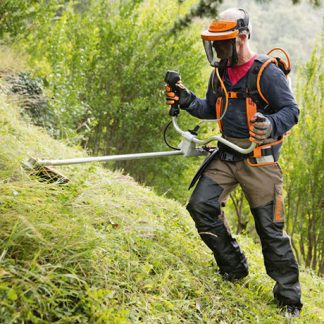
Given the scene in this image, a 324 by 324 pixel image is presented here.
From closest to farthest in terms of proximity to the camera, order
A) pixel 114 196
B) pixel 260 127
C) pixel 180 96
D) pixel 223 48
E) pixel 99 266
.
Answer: pixel 99 266, pixel 260 127, pixel 223 48, pixel 180 96, pixel 114 196

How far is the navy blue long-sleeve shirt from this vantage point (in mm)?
3664

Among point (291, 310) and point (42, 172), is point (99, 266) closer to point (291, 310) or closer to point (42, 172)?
point (42, 172)

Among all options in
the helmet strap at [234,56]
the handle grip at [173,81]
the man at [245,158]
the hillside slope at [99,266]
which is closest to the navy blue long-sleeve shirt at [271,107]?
the man at [245,158]

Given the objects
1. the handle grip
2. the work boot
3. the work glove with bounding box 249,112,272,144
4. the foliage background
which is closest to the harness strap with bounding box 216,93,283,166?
the work glove with bounding box 249,112,272,144

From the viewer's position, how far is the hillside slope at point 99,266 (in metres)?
2.67

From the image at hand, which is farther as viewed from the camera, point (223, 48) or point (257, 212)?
point (257, 212)

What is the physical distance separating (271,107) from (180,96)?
2.90 ft

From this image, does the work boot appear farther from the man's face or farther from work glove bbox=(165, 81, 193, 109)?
the man's face

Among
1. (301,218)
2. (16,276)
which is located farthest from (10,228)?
(301,218)

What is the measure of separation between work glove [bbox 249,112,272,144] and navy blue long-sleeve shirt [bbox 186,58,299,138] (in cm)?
9

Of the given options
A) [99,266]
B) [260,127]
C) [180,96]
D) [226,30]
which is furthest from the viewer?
[180,96]

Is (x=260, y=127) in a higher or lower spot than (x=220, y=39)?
lower

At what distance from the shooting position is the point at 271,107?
384 cm

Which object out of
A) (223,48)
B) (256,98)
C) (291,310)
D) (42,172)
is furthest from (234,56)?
(291,310)
